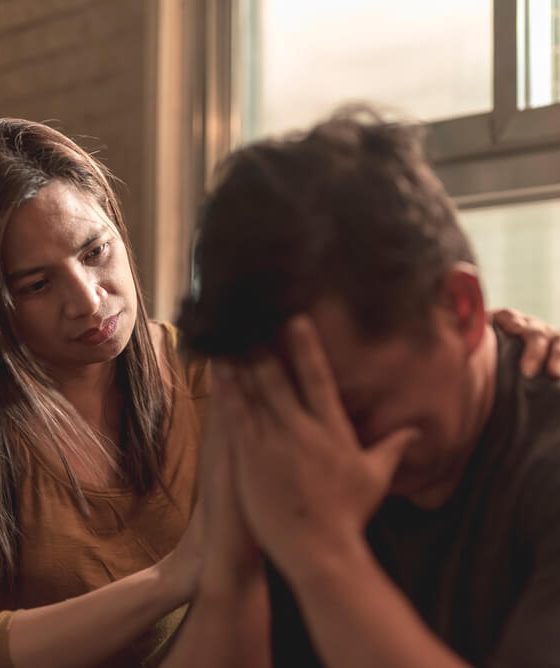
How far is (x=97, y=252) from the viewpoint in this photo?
4.88 ft

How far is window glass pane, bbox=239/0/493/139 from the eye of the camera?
2.08m

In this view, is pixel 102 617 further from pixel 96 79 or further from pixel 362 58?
pixel 96 79

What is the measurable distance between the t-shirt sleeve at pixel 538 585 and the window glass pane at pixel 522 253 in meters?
1.15

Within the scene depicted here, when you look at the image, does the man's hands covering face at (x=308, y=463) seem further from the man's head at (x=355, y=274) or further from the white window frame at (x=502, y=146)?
the white window frame at (x=502, y=146)

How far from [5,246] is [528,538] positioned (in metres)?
0.91

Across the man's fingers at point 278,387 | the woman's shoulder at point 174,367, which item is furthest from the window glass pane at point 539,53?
the man's fingers at point 278,387

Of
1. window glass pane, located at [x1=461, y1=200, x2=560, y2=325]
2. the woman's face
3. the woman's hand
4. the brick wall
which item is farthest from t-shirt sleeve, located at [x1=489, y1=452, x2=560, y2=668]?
the brick wall

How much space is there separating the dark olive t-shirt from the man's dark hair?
0.45 feet

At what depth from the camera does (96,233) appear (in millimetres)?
1475

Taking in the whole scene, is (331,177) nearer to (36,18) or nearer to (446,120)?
(446,120)

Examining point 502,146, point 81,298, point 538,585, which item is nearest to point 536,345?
point 538,585

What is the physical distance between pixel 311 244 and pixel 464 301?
14 cm

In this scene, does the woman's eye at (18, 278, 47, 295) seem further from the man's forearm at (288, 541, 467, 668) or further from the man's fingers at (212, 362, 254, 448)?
the man's forearm at (288, 541, 467, 668)

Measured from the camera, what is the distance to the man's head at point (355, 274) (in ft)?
2.58
